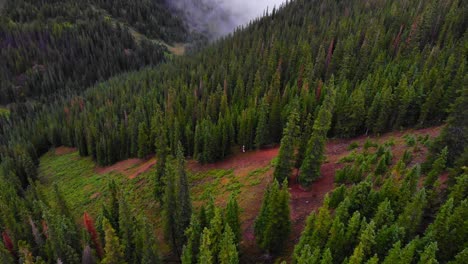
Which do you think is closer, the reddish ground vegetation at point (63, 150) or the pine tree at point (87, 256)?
the pine tree at point (87, 256)

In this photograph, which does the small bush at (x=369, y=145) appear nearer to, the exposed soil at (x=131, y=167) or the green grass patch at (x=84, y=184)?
the green grass patch at (x=84, y=184)

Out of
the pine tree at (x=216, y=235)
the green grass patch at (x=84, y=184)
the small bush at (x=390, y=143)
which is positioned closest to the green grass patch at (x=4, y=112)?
the green grass patch at (x=84, y=184)

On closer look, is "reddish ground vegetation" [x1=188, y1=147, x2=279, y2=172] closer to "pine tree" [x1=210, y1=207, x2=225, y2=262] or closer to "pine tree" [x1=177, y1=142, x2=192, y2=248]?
"pine tree" [x1=177, y1=142, x2=192, y2=248]

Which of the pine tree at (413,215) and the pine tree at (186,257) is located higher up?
the pine tree at (413,215)

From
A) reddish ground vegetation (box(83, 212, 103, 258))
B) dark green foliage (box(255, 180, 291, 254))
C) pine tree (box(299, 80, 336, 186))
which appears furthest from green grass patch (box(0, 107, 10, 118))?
dark green foliage (box(255, 180, 291, 254))

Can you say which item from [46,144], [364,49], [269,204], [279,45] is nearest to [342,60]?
[364,49]

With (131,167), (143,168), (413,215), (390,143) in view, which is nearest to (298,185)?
(390,143)
